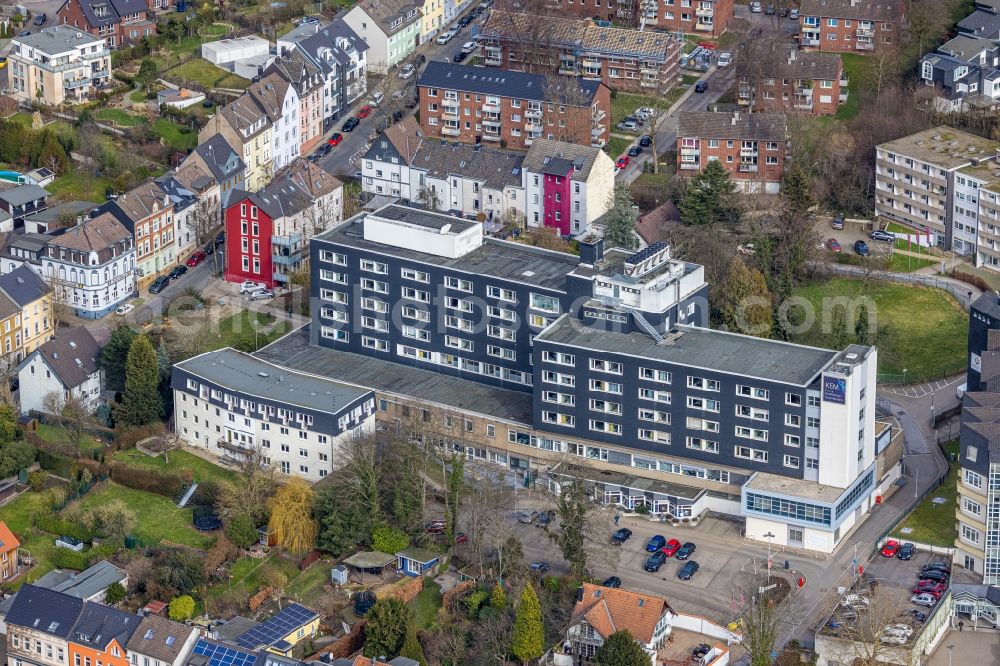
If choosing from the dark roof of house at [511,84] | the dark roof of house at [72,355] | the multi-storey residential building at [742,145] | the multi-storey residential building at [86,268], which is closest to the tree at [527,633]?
the dark roof of house at [72,355]

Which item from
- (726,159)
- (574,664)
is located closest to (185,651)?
(574,664)

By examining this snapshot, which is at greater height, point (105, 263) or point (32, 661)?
point (105, 263)

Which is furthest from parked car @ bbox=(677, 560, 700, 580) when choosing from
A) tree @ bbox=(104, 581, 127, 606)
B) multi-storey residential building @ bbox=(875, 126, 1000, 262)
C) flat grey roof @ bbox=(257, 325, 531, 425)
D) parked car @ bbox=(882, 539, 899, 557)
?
multi-storey residential building @ bbox=(875, 126, 1000, 262)

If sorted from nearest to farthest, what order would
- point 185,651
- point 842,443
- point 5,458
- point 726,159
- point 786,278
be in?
1. point 185,651
2. point 842,443
3. point 5,458
4. point 786,278
5. point 726,159

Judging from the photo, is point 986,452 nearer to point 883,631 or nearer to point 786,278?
point 883,631

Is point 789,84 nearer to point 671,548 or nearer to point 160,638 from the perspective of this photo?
point 671,548

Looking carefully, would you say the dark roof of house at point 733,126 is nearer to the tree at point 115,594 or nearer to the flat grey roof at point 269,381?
the flat grey roof at point 269,381
